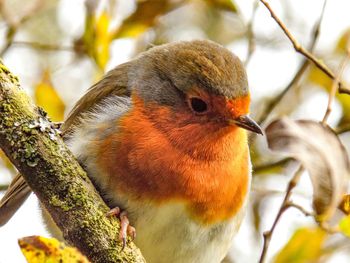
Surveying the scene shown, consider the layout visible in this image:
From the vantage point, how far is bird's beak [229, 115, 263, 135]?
3.44m

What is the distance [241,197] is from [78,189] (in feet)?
4.04

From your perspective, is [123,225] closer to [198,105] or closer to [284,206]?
[284,206]

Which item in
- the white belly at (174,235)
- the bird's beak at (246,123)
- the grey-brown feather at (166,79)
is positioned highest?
the grey-brown feather at (166,79)

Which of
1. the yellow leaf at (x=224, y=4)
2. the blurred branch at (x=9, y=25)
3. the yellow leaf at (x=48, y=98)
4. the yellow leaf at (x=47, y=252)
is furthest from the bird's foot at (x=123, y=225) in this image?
the yellow leaf at (x=224, y=4)

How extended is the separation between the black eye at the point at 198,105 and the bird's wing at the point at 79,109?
0.39 m

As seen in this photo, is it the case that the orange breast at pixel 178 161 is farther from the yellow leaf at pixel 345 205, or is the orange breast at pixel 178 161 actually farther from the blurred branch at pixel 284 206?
the yellow leaf at pixel 345 205

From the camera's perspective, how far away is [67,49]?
4.74 m

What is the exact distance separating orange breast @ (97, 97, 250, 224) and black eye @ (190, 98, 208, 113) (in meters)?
0.07

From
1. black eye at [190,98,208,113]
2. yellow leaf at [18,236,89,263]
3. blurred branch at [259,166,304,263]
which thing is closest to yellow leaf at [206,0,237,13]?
black eye at [190,98,208,113]

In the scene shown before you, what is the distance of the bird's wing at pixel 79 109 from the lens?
3841mm

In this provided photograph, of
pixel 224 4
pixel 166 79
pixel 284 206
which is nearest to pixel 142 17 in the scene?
pixel 224 4

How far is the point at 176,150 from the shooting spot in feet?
11.6

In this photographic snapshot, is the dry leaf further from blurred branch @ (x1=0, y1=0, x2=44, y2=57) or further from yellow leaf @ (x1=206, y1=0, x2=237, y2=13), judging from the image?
blurred branch @ (x1=0, y1=0, x2=44, y2=57)

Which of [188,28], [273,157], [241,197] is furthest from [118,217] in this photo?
[188,28]
